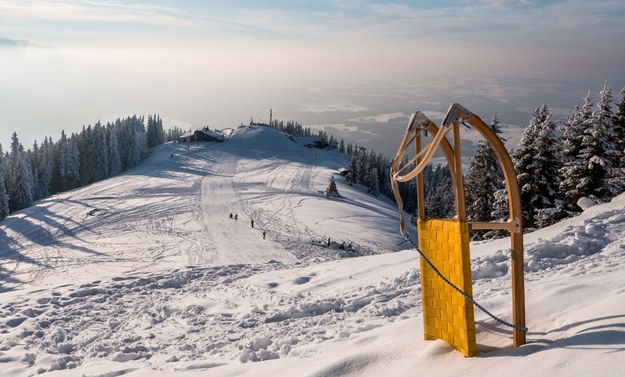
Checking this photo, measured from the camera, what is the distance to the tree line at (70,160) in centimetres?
7069

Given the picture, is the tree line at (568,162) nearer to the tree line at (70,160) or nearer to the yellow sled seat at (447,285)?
the yellow sled seat at (447,285)

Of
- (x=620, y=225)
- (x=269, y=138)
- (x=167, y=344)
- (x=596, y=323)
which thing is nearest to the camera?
(x=596, y=323)

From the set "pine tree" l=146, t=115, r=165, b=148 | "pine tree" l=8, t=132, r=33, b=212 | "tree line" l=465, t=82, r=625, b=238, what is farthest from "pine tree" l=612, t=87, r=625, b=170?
"pine tree" l=146, t=115, r=165, b=148

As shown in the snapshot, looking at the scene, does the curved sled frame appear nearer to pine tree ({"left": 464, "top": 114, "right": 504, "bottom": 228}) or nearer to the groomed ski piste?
the groomed ski piste

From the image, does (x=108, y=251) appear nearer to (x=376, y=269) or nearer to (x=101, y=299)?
(x=101, y=299)

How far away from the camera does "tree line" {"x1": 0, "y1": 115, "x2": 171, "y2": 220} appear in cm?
7069

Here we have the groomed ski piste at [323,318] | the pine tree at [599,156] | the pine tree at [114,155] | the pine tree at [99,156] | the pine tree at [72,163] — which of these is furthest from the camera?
the pine tree at [114,155]

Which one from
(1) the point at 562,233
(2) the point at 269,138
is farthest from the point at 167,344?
(2) the point at 269,138

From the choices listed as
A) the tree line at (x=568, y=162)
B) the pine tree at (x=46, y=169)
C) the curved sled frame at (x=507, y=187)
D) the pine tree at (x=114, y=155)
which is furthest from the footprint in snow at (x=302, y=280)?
the pine tree at (x=114, y=155)

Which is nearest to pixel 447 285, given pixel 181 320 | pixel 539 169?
pixel 181 320

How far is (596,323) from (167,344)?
7622mm

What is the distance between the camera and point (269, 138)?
118625mm

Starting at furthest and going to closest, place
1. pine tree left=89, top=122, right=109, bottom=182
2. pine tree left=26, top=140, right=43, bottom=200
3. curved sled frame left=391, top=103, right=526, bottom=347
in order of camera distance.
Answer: pine tree left=89, top=122, right=109, bottom=182, pine tree left=26, top=140, right=43, bottom=200, curved sled frame left=391, top=103, right=526, bottom=347

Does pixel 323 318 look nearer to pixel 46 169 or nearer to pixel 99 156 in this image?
pixel 46 169
